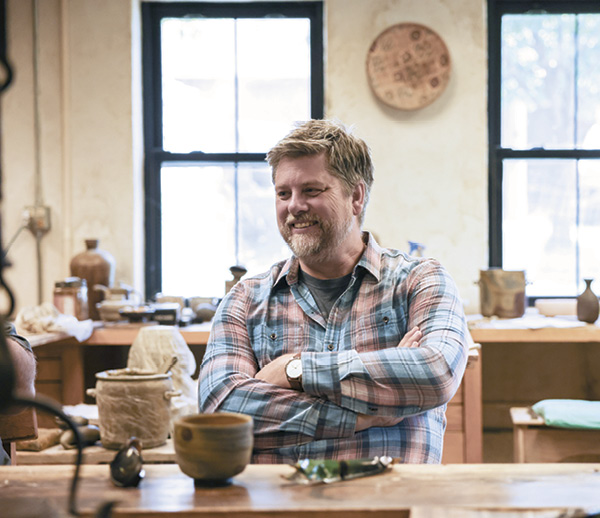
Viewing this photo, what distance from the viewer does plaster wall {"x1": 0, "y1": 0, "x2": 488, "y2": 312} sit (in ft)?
12.3

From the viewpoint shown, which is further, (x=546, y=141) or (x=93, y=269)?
(x=546, y=141)

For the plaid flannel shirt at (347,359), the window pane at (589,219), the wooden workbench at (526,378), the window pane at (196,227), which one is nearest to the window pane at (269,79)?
the window pane at (196,227)

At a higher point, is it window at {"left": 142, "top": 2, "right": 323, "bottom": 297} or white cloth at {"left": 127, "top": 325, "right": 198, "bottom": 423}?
window at {"left": 142, "top": 2, "right": 323, "bottom": 297}

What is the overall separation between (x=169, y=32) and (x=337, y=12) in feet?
3.14

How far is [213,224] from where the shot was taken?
4.05m

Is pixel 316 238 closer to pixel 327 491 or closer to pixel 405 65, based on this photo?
pixel 327 491

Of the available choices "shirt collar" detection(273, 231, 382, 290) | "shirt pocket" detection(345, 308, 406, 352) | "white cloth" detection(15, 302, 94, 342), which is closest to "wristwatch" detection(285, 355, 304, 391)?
"shirt pocket" detection(345, 308, 406, 352)

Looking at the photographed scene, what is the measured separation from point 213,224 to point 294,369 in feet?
8.27

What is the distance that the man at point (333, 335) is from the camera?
154 cm

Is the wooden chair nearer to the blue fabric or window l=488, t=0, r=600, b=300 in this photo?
the blue fabric

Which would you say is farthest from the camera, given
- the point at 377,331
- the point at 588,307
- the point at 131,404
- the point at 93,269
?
the point at 93,269

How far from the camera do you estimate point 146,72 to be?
3.99 m

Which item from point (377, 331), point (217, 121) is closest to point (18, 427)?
point (377, 331)

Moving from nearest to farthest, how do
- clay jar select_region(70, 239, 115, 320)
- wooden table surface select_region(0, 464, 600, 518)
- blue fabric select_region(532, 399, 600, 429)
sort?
wooden table surface select_region(0, 464, 600, 518) → blue fabric select_region(532, 399, 600, 429) → clay jar select_region(70, 239, 115, 320)
